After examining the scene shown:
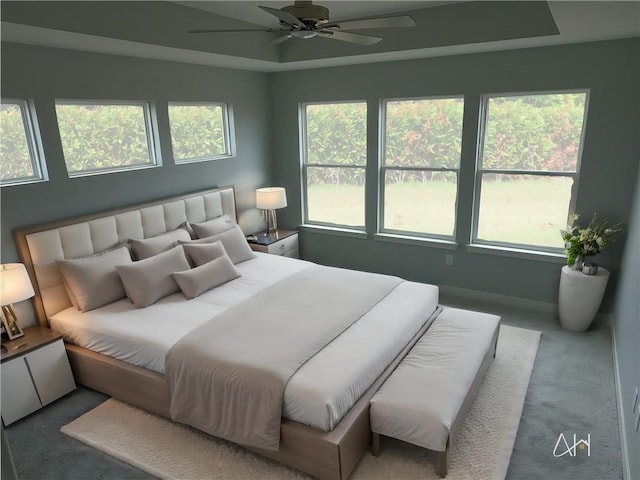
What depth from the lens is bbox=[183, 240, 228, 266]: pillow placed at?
400 centimetres

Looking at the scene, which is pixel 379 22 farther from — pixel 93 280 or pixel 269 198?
pixel 269 198

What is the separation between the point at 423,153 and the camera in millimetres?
4840

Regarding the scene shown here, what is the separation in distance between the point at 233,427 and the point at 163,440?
561 millimetres

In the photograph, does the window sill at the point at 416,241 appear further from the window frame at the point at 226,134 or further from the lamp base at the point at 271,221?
the window frame at the point at 226,134

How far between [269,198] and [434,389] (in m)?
3.21

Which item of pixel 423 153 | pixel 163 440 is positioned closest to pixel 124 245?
pixel 163 440

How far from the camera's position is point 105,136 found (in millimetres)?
3959

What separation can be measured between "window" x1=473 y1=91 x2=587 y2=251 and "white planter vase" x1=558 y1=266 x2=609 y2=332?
53cm

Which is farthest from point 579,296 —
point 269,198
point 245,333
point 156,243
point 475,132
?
A: point 156,243

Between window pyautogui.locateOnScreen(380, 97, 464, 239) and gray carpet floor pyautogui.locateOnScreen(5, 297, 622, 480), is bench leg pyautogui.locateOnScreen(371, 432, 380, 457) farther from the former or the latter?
window pyautogui.locateOnScreen(380, 97, 464, 239)

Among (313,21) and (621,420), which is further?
(621,420)

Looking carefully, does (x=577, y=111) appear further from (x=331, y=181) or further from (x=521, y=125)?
(x=331, y=181)

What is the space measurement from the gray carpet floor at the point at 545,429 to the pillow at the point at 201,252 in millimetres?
1319

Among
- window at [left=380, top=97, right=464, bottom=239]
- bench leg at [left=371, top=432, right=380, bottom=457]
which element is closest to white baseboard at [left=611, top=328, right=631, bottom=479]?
bench leg at [left=371, top=432, right=380, bottom=457]
